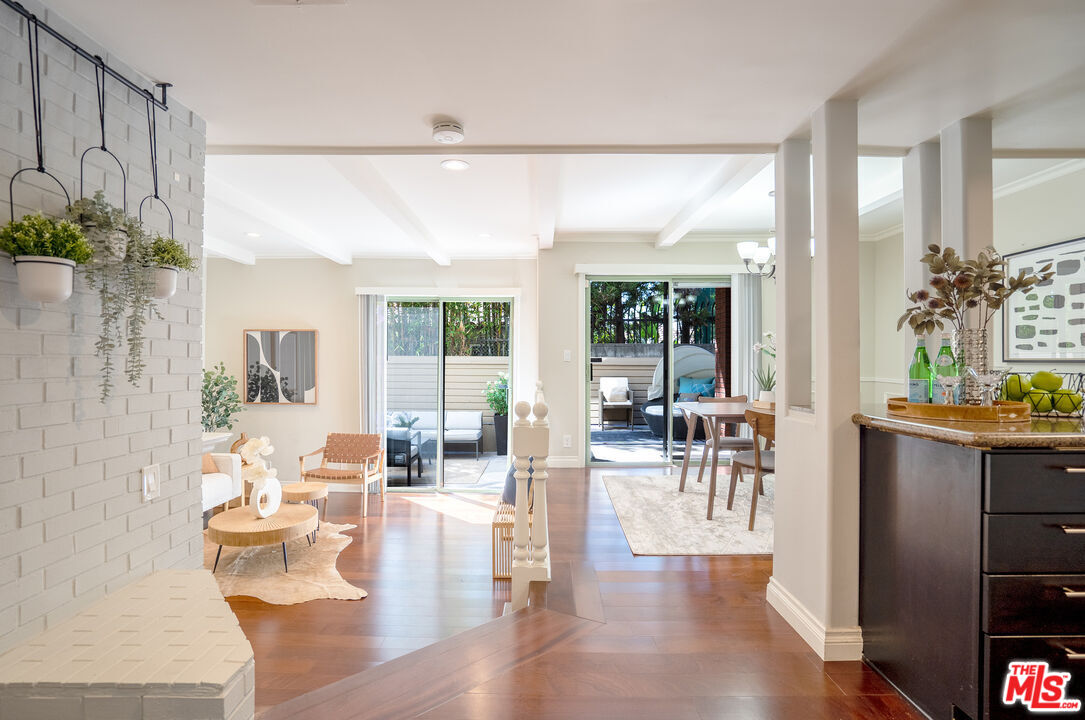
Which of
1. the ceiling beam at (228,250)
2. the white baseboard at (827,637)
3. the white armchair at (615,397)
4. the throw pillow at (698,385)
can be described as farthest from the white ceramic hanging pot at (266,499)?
the throw pillow at (698,385)

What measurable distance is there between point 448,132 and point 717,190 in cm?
222

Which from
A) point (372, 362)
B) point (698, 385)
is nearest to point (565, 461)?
point (698, 385)

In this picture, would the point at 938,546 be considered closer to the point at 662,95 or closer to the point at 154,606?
the point at 662,95

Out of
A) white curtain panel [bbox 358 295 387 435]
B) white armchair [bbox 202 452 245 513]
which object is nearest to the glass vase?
white armchair [bbox 202 452 245 513]

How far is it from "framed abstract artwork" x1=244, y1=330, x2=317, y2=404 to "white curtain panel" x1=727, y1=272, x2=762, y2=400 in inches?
202

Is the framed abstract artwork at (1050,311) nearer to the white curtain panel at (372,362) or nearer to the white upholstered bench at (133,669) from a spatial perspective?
the white upholstered bench at (133,669)

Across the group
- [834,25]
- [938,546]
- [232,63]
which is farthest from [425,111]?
[938,546]

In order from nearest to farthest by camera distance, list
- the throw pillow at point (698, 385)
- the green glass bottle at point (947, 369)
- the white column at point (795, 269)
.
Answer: the green glass bottle at point (947, 369), the white column at point (795, 269), the throw pillow at point (698, 385)

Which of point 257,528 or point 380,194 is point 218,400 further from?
point 380,194

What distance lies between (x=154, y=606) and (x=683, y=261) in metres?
5.66

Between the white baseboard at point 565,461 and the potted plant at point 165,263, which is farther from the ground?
the potted plant at point 165,263

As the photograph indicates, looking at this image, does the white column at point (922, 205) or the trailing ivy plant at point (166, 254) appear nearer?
the trailing ivy plant at point (166, 254)

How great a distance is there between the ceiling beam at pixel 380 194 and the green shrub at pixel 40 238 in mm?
1650

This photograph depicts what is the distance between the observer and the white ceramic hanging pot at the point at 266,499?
4258 millimetres
